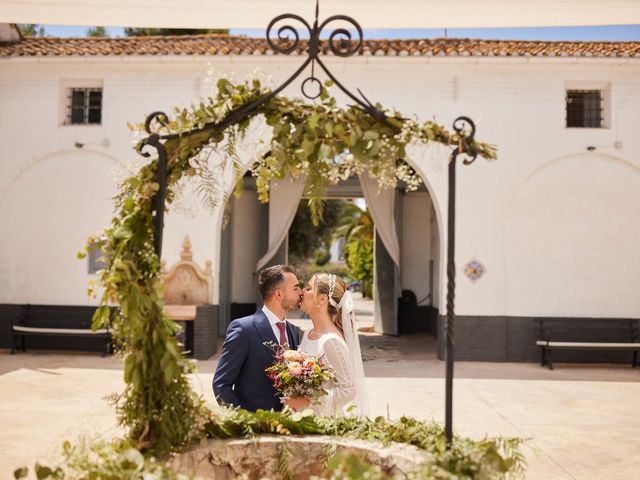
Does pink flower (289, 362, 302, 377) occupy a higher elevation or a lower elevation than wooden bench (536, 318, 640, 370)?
higher

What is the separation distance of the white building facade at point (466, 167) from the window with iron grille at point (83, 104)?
346 mm

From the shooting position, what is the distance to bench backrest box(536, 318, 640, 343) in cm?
1120

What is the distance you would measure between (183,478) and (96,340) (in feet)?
34.0

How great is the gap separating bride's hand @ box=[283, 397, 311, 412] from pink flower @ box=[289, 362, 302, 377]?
18 centimetres

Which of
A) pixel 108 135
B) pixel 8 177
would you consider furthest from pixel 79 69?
pixel 8 177

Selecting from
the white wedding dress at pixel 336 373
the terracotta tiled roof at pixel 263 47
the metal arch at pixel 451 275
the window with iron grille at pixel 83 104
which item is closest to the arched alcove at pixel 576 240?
the terracotta tiled roof at pixel 263 47

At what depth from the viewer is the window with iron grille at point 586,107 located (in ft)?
39.4

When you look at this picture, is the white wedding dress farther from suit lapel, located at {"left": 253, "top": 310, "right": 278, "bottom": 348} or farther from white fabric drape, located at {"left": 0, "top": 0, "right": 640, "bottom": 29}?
white fabric drape, located at {"left": 0, "top": 0, "right": 640, "bottom": 29}

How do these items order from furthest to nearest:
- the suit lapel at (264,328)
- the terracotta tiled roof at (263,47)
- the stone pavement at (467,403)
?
the terracotta tiled roof at (263,47) → the stone pavement at (467,403) → the suit lapel at (264,328)

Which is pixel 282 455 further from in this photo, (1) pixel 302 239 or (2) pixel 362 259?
(1) pixel 302 239

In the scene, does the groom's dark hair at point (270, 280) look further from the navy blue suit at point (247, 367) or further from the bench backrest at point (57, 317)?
the bench backrest at point (57, 317)

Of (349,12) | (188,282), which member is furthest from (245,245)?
(349,12)

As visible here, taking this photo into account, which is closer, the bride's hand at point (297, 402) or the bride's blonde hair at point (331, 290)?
the bride's hand at point (297, 402)

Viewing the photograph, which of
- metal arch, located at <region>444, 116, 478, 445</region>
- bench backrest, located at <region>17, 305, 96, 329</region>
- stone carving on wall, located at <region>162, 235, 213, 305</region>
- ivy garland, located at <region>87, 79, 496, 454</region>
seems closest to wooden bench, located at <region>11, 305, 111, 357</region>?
bench backrest, located at <region>17, 305, 96, 329</region>
